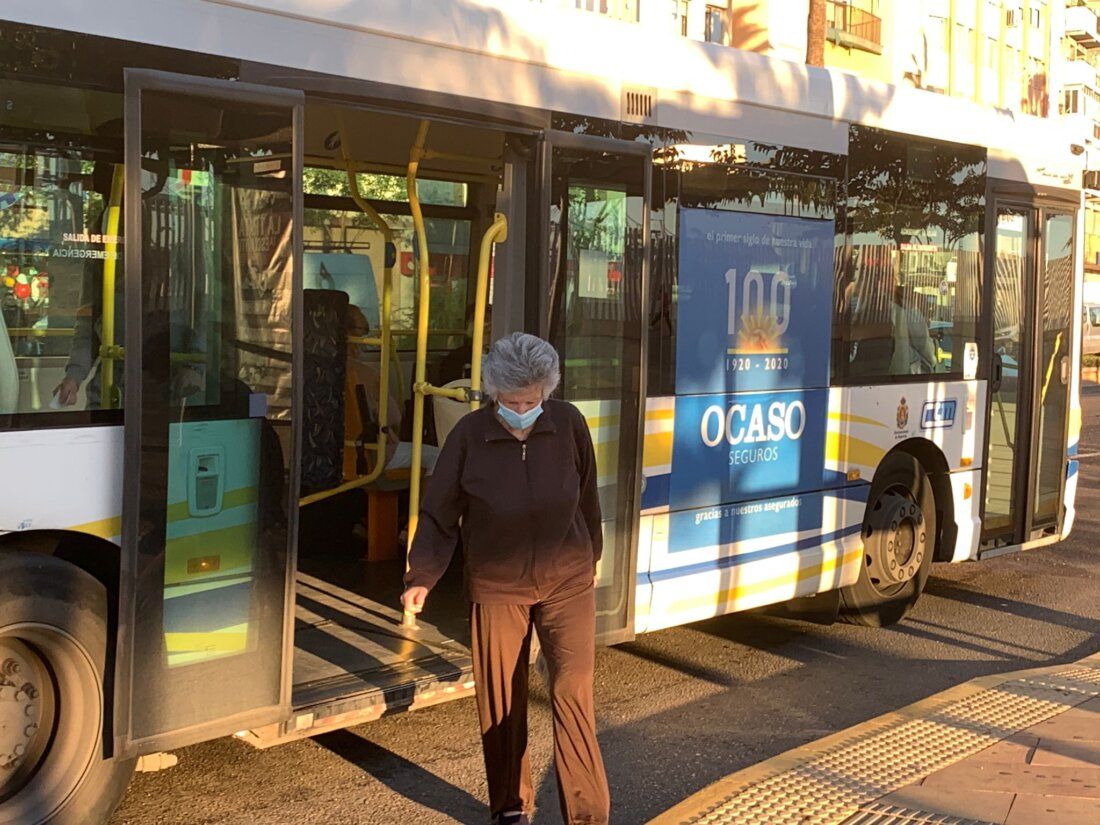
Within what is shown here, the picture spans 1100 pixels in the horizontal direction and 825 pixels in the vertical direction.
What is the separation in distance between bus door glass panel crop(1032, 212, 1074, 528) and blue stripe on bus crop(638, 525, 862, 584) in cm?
203

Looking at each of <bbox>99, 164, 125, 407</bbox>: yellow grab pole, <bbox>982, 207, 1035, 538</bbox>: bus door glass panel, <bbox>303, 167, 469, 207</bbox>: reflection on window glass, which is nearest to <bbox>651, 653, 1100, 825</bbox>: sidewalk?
<bbox>99, 164, 125, 407</bbox>: yellow grab pole

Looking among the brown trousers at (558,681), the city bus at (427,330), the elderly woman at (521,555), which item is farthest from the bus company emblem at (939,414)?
the brown trousers at (558,681)

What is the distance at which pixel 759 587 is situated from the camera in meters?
7.43

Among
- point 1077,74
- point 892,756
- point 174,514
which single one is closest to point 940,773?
point 892,756

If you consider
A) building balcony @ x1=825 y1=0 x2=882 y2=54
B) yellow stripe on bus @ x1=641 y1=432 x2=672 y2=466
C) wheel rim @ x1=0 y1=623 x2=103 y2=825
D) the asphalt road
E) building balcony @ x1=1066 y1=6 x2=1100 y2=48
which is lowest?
the asphalt road

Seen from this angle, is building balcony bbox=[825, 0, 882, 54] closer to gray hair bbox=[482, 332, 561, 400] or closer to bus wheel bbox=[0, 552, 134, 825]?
gray hair bbox=[482, 332, 561, 400]

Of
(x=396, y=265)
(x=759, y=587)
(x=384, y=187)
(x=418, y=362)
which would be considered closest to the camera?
(x=418, y=362)

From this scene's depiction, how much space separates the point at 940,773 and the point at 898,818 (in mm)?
569

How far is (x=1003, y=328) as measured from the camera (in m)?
9.13

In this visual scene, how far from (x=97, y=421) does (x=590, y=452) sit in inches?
63.1

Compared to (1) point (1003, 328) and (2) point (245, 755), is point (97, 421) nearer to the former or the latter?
(2) point (245, 755)

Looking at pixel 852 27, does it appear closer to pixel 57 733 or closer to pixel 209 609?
pixel 209 609

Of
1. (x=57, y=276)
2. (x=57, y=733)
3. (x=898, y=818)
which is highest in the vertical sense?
(x=57, y=276)

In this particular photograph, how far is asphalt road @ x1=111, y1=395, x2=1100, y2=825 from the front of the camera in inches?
216
